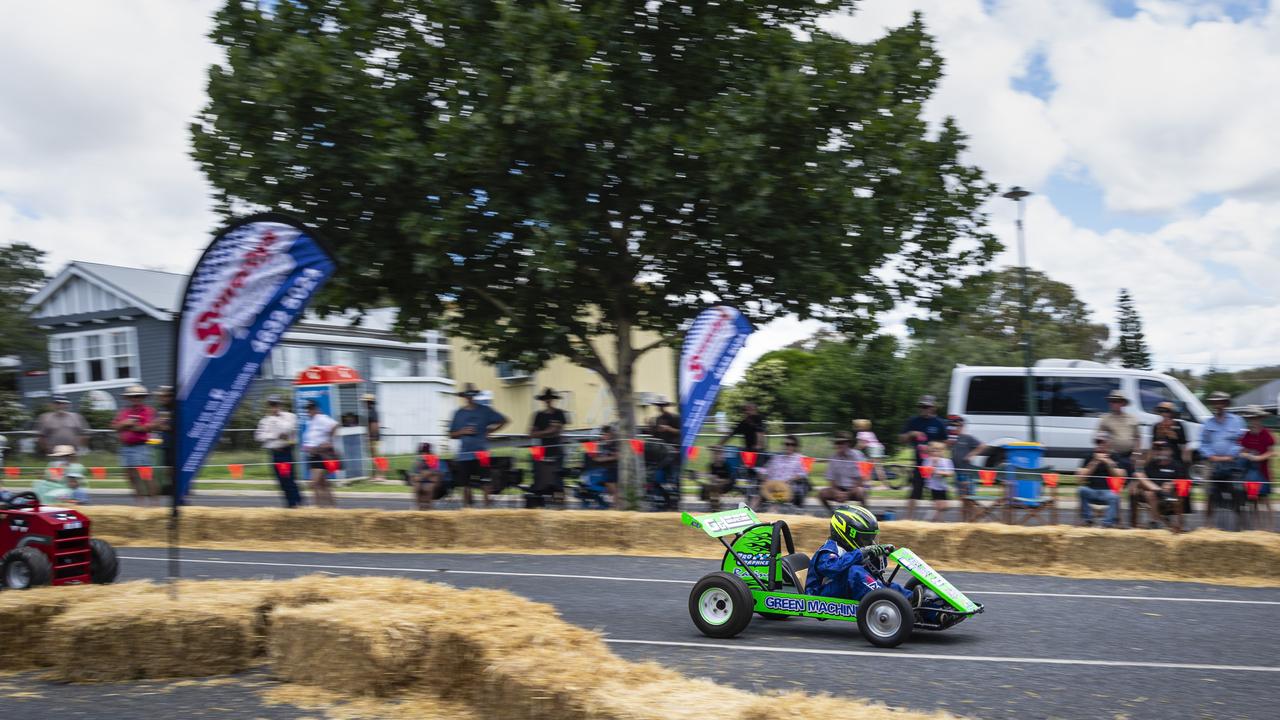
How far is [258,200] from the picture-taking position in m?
14.0

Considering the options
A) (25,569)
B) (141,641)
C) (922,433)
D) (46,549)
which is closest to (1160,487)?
(922,433)

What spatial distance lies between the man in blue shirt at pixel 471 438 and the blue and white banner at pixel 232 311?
272 inches

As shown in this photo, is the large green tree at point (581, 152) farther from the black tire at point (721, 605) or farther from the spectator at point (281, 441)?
the black tire at point (721, 605)

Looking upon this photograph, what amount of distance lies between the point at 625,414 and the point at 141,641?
9752 mm

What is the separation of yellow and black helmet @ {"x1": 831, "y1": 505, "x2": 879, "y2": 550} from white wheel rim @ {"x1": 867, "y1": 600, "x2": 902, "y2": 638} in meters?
0.57

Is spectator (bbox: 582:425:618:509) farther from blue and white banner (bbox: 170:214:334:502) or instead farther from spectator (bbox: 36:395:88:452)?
blue and white banner (bbox: 170:214:334:502)

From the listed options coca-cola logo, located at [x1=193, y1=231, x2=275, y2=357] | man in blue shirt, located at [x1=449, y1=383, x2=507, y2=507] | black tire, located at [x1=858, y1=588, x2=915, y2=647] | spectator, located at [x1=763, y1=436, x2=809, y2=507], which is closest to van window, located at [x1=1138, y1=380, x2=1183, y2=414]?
spectator, located at [x1=763, y1=436, x2=809, y2=507]

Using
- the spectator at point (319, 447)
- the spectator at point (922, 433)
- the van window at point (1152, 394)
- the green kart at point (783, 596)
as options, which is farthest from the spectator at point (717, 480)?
the van window at point (1152, 394)

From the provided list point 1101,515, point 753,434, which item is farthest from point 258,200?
point 1101,515

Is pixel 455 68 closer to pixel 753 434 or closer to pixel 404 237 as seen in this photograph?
pixel 404 237

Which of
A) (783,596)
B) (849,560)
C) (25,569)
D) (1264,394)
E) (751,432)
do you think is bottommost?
(783,596)

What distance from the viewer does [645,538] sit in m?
12.7

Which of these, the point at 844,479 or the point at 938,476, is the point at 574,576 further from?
the point at 938,476

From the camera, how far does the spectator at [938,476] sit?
538 inches
